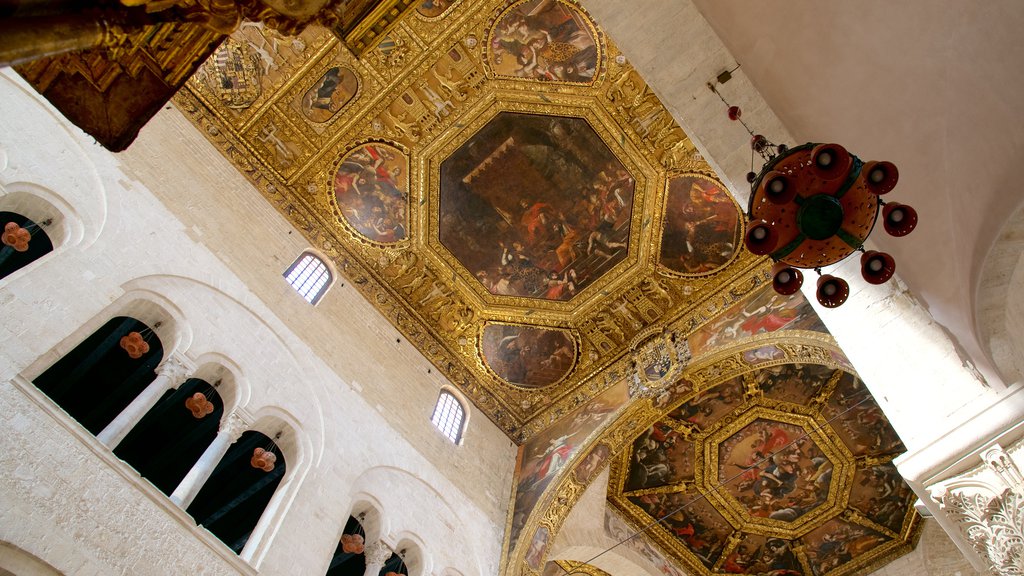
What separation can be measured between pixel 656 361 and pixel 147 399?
7582mm

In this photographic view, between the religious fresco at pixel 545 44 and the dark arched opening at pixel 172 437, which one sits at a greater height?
the religious fresco at pixel 545 44

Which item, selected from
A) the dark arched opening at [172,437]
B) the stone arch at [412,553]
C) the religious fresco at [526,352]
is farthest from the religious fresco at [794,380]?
the dark arched opening at [172,437]

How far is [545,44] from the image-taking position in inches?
422

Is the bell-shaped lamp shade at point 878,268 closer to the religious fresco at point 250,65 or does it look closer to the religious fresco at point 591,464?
A: the religious fresco at point 591,464

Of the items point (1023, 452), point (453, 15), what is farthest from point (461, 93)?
point (1023, 452)

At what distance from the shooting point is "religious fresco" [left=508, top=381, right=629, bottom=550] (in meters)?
11.6

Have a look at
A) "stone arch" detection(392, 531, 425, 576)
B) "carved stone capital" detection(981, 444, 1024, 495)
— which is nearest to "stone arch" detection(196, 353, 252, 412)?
"stone arch" detection(392, 531, 425, 576)

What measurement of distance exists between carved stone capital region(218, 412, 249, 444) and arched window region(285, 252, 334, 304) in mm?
2466

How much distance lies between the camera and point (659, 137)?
37.3 ft

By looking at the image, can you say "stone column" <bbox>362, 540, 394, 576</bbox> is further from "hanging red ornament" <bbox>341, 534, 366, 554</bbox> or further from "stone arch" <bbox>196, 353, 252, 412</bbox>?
"stone arch" <bbox>196, 353, 252, 412</bbox>

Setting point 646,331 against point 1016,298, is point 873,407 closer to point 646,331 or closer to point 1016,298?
point 646,331

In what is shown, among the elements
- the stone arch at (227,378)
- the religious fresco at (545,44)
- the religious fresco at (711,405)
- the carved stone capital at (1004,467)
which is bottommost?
the carved stone capital at (1004,467)

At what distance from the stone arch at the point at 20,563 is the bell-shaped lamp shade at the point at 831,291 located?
21.6 ft

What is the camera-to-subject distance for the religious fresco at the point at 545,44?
1045 centimetres
